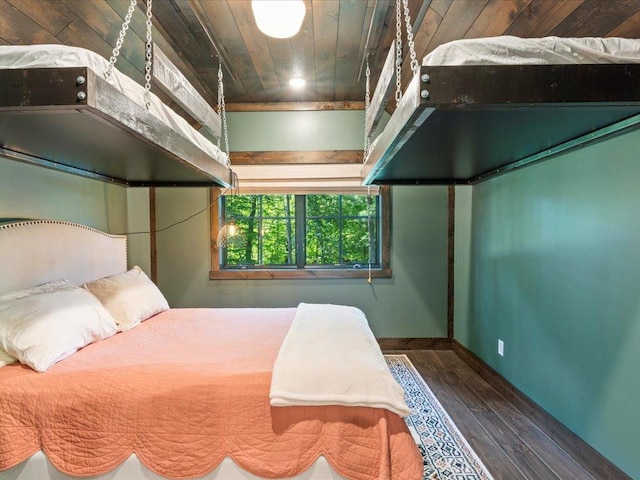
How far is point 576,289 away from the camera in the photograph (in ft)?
6.01

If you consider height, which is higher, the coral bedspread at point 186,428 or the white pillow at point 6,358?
the white pillow at point 6,358

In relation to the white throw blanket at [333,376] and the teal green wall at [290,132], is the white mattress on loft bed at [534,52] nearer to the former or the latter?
the white throw blanket at [333,376]

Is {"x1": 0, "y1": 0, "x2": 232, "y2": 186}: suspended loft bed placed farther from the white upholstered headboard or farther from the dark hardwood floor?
the dark hardwood floor

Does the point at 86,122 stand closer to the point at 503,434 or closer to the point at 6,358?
the point at 6,358

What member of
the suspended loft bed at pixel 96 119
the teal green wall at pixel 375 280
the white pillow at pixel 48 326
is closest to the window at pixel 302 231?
the teal green wall at pixel 375 280

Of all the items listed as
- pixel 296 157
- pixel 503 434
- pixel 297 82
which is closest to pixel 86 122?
pixel 297 82

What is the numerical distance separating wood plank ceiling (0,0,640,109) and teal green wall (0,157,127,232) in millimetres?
872

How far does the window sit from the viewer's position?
3.66m

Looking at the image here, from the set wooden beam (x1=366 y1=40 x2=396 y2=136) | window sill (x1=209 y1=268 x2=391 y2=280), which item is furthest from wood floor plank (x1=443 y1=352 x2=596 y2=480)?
wooden beam (x1=366 y1=40 x2=396 y2=136)

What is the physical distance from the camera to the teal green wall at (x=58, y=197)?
6.70 ft

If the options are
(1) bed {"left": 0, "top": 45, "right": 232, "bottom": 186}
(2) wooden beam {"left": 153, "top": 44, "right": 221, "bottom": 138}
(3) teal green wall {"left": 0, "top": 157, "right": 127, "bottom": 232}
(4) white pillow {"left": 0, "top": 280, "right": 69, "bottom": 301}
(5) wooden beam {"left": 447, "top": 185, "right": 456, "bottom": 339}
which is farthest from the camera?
(5) wooden beam {"left": 447, "top": 185, "right": 456, "bottom": 339}

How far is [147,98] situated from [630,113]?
228cm

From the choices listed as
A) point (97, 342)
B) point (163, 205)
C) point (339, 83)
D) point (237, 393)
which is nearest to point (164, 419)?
point (237, 393)

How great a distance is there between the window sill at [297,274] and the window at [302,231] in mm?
120
